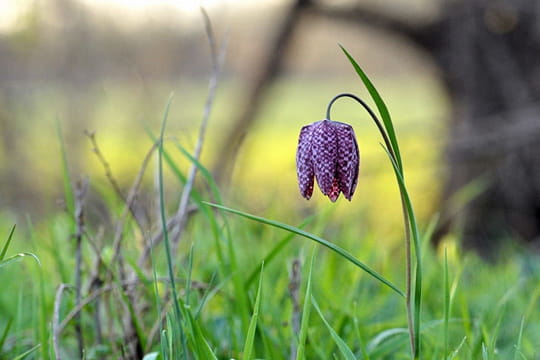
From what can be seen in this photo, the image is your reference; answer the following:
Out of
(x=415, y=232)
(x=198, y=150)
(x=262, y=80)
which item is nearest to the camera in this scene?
(x=415, y=232)

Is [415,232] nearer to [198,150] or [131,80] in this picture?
[198,150]

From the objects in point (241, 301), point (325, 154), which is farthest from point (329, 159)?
point (241, 301)

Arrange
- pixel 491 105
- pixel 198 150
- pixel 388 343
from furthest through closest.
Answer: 1. pixel 491 105
2. pixel 198 150
3. pixel 388 343

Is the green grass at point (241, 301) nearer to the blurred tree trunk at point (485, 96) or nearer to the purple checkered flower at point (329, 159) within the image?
the purple checkered flower at point (329, 159)

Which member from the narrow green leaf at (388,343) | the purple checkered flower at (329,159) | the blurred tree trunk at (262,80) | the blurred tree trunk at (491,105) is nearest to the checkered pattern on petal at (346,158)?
→ the purple checkered flower at (329,159)

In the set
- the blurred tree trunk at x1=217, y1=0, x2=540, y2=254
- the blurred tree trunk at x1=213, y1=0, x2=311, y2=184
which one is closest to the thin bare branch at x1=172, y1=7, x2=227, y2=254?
the blurred tree trunk at x1=217, y1=0, x2=540, y2=254

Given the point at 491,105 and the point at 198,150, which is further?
the point at 491,105

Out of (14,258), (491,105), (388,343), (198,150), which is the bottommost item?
(388,343)

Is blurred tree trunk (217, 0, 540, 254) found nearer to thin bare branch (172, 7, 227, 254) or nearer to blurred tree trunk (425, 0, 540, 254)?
blurred tree trunk (425, 0, 540, 254)
